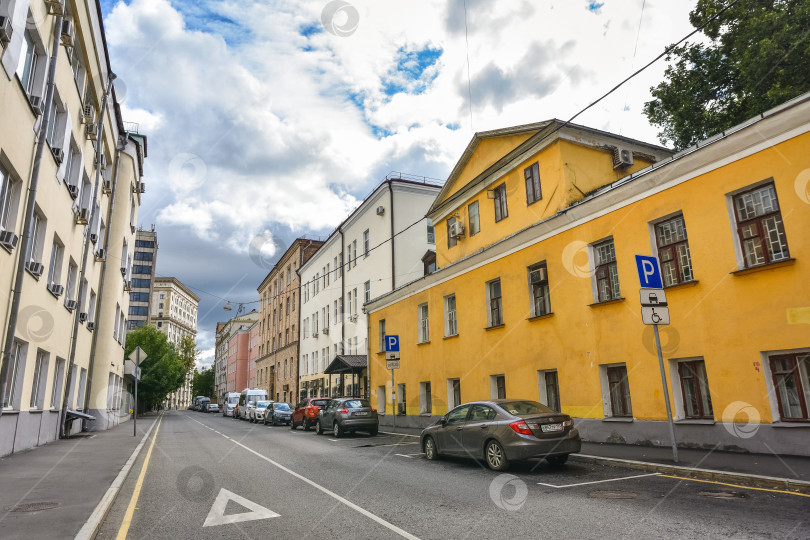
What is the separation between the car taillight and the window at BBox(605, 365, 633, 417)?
4724 millimetres

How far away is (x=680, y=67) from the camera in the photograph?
20.9 metres

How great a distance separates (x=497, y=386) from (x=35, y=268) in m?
14.3

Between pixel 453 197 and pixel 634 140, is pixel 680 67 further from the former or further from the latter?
pixel 453 197

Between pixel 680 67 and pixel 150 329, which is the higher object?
pixel 680 67

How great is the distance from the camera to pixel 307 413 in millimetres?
24531

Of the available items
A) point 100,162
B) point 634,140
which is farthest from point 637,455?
point 100,162

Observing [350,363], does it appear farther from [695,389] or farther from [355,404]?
[695,389]

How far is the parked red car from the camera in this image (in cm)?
2431

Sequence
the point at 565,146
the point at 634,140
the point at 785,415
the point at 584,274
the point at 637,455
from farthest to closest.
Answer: the point at 634,140 < the point at 565,146 < the point at 584,274 < the point at 637,455 < the point at 785,415

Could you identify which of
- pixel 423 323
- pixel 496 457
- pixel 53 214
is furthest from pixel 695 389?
pixel 53 214

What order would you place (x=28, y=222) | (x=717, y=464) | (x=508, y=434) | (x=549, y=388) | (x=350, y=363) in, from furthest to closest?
(x=350, y=363) → (x=549, y=388) → (x=28, y=222) → (x=508, y=434) → (x=717, y=464)

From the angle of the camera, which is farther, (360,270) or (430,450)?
(360,270)

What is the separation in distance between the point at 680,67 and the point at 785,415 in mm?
16485

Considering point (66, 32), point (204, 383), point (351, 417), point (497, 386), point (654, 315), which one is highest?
point (66, 32)
